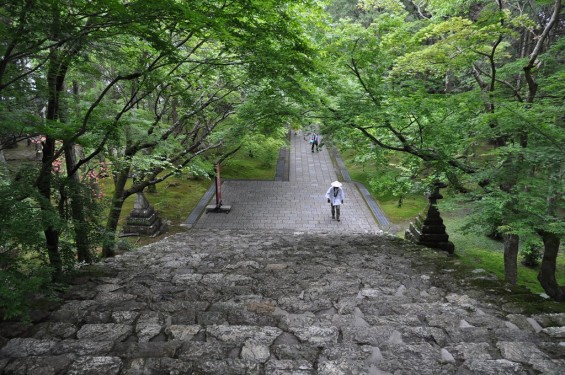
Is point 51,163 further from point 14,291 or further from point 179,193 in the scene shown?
point 179,193

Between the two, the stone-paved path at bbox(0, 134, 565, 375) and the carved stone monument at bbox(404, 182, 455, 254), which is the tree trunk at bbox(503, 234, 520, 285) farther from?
the stone-paved path at bbox(0, 134, 565, 375)

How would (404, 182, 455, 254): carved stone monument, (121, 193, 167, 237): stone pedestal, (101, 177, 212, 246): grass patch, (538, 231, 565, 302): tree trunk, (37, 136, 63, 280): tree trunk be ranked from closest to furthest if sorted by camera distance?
(37, 136, 63, 280): tree trunk < (538, 231, 565, 302): tree trunk < (404, 182, 455, 254): carved stone monument < (121, 193, 167, 237): stone pedestal < (101, 177, 212, 246): grass patch

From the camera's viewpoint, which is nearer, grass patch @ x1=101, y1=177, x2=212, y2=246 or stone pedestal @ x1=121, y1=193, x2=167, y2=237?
stone pedestal @ x1=121, y1=193, x2=167, y2=237

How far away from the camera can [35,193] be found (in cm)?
335

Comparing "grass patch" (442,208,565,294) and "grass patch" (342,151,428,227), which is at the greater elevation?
"grass patch" (342,151,428,227)

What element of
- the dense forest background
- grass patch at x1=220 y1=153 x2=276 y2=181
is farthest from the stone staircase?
grass patch at x1=220 y1=153 x2=276 y2=181

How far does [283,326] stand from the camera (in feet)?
10.2

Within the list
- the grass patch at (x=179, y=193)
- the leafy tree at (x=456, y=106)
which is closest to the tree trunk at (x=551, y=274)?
the leafy tree at (x=456, y=106)

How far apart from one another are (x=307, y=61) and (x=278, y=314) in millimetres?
3646

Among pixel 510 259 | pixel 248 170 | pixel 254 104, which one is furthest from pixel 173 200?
pixel 510 259

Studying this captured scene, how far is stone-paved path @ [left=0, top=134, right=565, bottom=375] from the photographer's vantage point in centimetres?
246

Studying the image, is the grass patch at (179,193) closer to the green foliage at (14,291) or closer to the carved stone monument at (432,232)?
the green foliage at (14,291)

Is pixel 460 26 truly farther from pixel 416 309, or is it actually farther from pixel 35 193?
pixel 35 193

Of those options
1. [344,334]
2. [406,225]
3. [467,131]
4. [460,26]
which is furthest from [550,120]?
[406,225]
